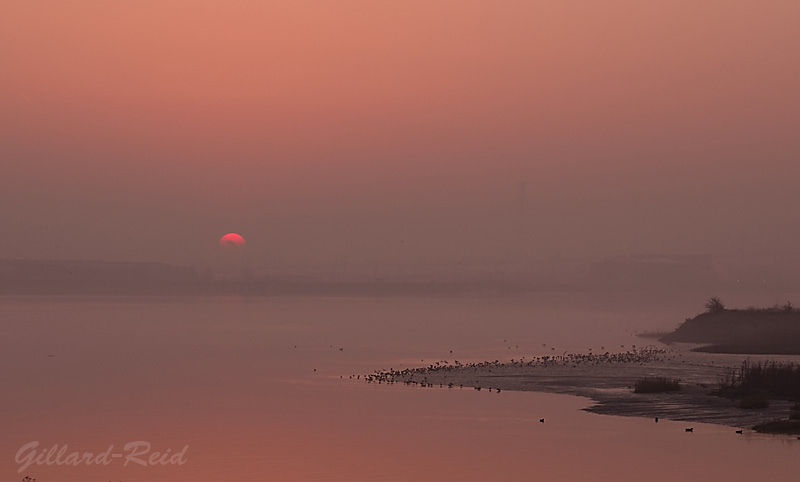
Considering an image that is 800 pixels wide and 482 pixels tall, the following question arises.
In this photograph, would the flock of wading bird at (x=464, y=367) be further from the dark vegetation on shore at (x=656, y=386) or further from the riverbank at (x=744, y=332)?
the riverbank at (x=744, y=332)

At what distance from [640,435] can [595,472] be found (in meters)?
7.18

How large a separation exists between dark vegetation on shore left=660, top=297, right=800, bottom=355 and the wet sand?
8040 millimetres

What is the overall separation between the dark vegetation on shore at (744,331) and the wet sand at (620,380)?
804 centimetres

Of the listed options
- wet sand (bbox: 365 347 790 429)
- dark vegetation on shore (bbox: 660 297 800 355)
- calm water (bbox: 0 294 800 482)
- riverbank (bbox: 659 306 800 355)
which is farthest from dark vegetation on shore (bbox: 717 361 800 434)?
dark vegetation on shore (bbox: 660 297 800 355)

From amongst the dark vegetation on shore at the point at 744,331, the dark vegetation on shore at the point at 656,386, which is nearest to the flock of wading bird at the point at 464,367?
the dark vegetation on shore at the point at 656,386

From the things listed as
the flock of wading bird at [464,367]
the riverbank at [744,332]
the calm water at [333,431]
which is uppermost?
the riverbank at [744,332]

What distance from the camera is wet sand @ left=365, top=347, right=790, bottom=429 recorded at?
159 ft

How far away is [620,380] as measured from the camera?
64188mm

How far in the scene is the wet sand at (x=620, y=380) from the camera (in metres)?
48.4

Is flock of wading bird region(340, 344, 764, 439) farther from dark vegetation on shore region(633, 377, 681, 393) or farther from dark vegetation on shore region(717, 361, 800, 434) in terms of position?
dark vegetation on shore region(717, 361, 800, 434)

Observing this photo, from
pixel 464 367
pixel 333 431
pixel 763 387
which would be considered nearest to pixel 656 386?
pixel 763 387

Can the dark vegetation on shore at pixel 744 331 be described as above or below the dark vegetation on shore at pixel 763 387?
above

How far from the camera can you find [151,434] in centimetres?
4638

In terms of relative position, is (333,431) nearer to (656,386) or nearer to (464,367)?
(656,386)
